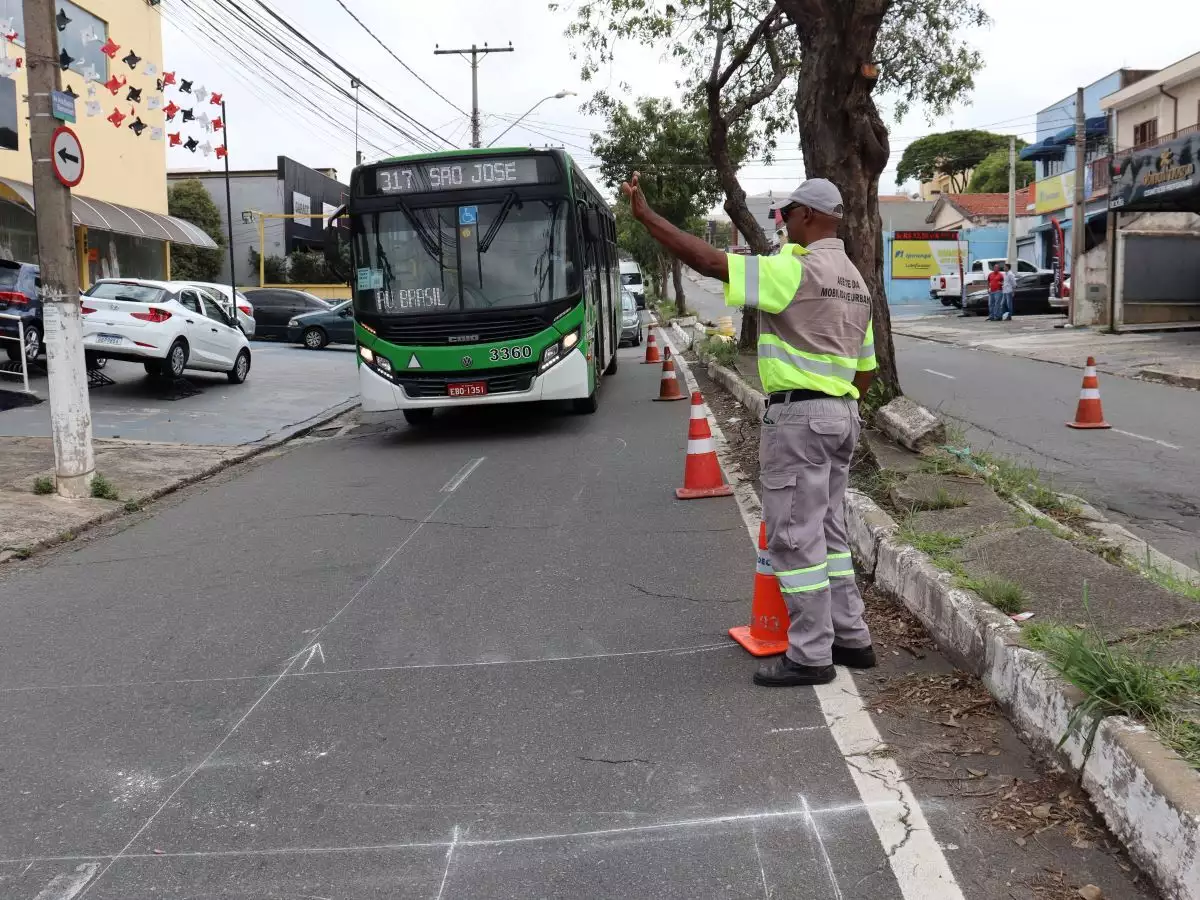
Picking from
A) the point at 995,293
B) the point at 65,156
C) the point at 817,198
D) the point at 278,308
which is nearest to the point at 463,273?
the point at 65,156

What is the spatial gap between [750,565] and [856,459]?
71.1 inches

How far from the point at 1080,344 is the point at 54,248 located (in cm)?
2226

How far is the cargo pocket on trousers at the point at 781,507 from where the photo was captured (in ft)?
14.0

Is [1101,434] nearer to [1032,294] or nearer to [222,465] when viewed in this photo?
[222,465]

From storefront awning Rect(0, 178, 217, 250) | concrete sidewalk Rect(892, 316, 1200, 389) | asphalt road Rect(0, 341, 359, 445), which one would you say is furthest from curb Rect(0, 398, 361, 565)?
concrete sidewalk Rect(892, 316, 1200, 389)

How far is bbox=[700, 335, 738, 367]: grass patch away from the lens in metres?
18.8

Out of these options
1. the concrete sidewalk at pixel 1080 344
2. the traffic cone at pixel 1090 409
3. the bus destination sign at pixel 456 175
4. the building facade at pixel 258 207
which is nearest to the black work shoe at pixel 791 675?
the bus destination sign at pixel 456 175

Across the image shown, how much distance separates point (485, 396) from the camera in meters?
12.0

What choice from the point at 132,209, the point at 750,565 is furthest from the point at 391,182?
the point at 132,209

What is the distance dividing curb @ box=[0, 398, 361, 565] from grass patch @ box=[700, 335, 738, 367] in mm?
6258

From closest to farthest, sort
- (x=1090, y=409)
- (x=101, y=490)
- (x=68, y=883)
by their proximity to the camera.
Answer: (x=68, y=883) < (x=101, y=490) < (x=1090, y=409)

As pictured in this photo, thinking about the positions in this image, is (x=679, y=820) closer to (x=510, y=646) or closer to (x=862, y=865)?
(x=862, y=865)

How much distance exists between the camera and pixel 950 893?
2.88 metres

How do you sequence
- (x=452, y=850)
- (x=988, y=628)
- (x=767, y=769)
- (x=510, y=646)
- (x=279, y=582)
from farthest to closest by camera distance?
(x=279, y=582), (x=510, y=646), (x=988, y=628), (x=767, y=769), (x=452, y=850)
